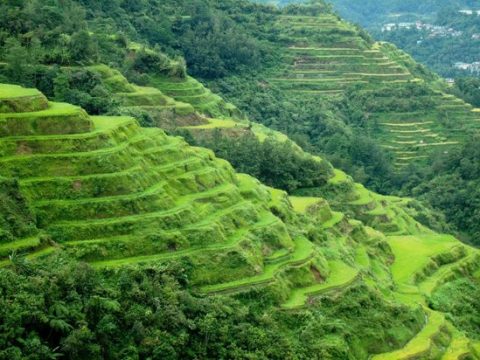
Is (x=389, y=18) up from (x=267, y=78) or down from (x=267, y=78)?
down

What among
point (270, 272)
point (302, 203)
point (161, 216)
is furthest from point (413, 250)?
point (161, 216)

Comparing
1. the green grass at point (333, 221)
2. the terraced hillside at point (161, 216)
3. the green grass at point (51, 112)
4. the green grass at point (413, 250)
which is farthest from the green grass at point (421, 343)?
the green grass at point (51, 112)

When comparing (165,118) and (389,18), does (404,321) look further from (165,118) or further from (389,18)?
(389,18)

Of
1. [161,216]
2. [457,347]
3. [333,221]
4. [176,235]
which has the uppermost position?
[161,216]

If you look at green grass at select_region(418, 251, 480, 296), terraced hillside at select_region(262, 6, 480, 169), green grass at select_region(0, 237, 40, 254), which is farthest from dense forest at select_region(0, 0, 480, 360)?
terraced hillside at select_region(262, 6, 480, 169)

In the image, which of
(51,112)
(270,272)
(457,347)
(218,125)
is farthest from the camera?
(218,125)

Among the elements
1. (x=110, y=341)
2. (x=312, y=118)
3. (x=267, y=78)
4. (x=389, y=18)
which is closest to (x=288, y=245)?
(x=110, y=341)

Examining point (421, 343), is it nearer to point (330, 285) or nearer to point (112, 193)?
point (330, 285)
